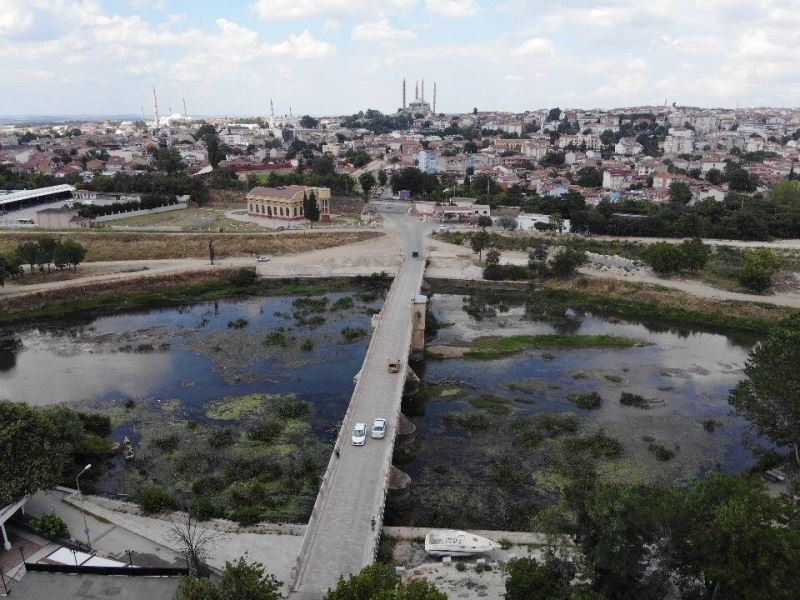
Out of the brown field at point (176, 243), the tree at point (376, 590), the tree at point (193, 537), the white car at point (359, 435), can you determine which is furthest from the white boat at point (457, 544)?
the brown field at point (176, 243)

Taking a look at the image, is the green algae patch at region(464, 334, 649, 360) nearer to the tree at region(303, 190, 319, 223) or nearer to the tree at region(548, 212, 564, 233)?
the tree at region(548, 212, 564, 233)

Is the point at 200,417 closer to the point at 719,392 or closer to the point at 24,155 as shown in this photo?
the point at 719,392

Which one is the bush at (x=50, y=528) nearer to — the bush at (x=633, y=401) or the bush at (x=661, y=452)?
the bush at (x=661, y=452)

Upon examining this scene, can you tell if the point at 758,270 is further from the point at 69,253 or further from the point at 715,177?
the point at 69,253

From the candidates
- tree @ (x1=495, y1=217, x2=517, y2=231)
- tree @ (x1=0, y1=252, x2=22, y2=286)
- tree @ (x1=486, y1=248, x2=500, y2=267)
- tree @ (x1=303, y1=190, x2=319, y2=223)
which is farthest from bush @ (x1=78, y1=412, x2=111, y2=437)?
tree @ (x1=495, y1=217, x2=517, y2=231)

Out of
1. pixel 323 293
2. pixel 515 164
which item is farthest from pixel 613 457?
pixel 515 164

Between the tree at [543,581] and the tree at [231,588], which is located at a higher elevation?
the tree at [231,588]
